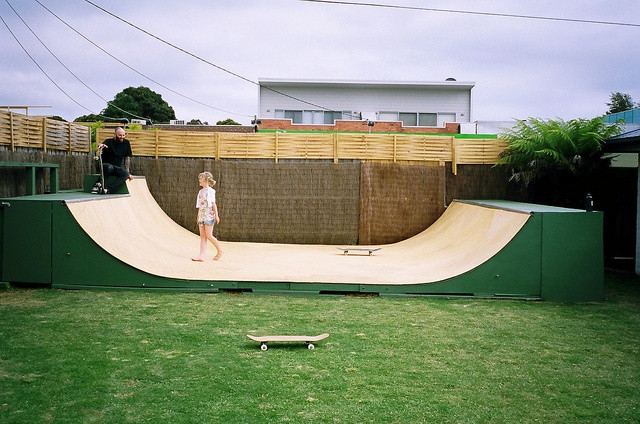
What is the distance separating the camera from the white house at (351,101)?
31.5 meters

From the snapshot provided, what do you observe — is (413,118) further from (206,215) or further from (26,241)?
(26,241)

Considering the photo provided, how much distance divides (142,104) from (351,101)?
31666 millimetres

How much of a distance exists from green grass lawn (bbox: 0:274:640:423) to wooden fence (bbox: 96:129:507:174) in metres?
6.38

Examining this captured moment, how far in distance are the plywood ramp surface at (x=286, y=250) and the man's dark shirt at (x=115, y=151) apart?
2.19 ft

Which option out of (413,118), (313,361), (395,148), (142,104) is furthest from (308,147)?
(142,104)

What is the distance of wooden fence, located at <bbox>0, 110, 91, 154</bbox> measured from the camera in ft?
35.5

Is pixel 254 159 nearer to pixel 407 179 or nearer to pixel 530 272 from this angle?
pixel 407 179

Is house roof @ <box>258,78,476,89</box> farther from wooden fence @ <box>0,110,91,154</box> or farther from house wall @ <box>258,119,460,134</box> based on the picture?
wooden fence @ <box>0,110,91,154</box>

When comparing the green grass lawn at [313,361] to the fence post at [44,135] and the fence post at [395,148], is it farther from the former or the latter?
the fence post at [395,148]

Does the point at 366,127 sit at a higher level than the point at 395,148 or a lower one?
higher

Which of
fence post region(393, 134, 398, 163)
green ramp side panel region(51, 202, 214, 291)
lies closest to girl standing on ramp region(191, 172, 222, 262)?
green ramp side panel region(51, 202, 214, 291)

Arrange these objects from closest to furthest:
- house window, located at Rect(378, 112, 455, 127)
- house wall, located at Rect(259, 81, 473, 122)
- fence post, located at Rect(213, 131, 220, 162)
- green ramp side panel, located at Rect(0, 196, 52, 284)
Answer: green ramp side panel, located at Rect(0, 196, 52, 284) < fence post, located at Rect(213, 131, 220, 162) < house wall, located at Rect(259, 81, 473, 122) < house window, located at Rect(378, 112, 455, 127)

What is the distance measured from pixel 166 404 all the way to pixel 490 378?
2466mm

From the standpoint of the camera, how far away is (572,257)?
8.51 m
